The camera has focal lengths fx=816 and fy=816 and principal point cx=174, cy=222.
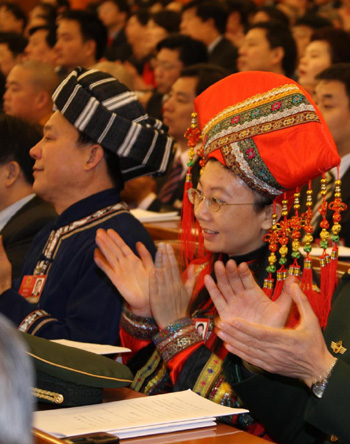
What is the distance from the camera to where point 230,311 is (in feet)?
5.29

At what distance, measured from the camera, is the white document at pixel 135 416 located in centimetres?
141

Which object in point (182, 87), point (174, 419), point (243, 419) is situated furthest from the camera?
point (182, 87)

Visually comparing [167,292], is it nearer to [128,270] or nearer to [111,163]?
[128,270]

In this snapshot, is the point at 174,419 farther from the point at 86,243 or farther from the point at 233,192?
the point at 86,243

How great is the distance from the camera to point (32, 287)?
2396mm

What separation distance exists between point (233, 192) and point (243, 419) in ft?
1.74

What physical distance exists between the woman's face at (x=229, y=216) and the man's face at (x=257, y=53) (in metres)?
3.78

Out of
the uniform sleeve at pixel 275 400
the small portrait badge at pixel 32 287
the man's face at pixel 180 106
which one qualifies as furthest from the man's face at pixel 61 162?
the man's face at pixel 180 106

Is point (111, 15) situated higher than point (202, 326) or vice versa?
point (111, 15)

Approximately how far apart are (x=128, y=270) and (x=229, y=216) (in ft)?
0.90

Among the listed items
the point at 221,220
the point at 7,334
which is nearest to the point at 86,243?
the point at 221,220

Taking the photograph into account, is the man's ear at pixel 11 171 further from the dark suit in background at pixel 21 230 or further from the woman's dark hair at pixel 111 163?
the woman's dark hair at pixel 111 163

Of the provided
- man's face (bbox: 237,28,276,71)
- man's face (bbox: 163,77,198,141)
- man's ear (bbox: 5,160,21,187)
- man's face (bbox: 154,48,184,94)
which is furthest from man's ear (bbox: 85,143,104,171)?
man's face (bbox: 154,48,184,94)

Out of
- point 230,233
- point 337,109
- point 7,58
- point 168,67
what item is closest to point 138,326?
point 230,233
